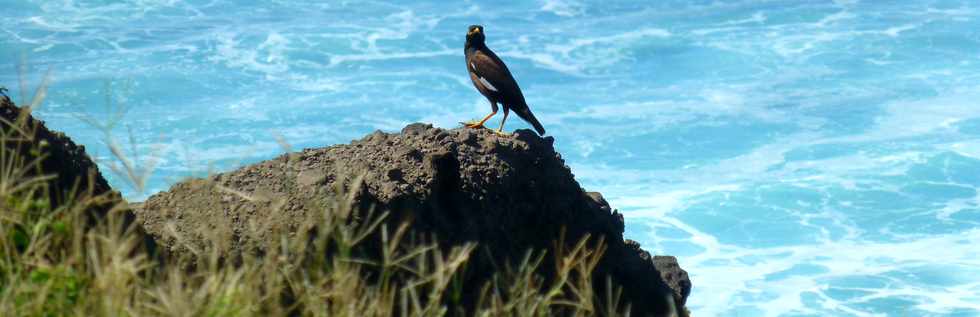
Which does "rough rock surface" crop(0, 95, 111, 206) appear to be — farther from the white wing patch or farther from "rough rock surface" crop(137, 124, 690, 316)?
the white wing patch

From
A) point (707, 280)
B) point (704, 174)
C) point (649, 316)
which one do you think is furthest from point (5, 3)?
point (649, 316)

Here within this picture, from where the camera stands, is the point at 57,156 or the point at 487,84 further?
the point at 487,84

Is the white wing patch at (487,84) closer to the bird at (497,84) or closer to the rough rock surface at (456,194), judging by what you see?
the bird at (497,84)

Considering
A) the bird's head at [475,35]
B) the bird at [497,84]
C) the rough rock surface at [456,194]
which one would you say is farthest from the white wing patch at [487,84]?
the rough rock surface at [456,194]

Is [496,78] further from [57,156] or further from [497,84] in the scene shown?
[57,156]

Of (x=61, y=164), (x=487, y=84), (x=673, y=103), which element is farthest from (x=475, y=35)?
(x=673, y=103)

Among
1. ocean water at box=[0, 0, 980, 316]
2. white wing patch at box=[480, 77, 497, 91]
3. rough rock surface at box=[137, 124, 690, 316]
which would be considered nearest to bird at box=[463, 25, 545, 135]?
white wing patch at box=[480, 77, 497, 91]

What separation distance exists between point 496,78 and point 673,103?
1356cm

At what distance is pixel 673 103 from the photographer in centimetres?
2148

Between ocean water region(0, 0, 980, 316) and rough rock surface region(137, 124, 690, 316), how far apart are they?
303 inches

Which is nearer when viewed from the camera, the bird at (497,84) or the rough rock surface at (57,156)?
the rough rock surface at (57,156)

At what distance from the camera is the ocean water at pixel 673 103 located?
15969 mm

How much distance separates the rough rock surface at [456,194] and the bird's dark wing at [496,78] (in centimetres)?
138

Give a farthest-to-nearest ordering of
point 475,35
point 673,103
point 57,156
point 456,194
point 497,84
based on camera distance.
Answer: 1. point 673,103
2. point 475,35
3. point 497,84
4. point 456,194
5. point 57,156
